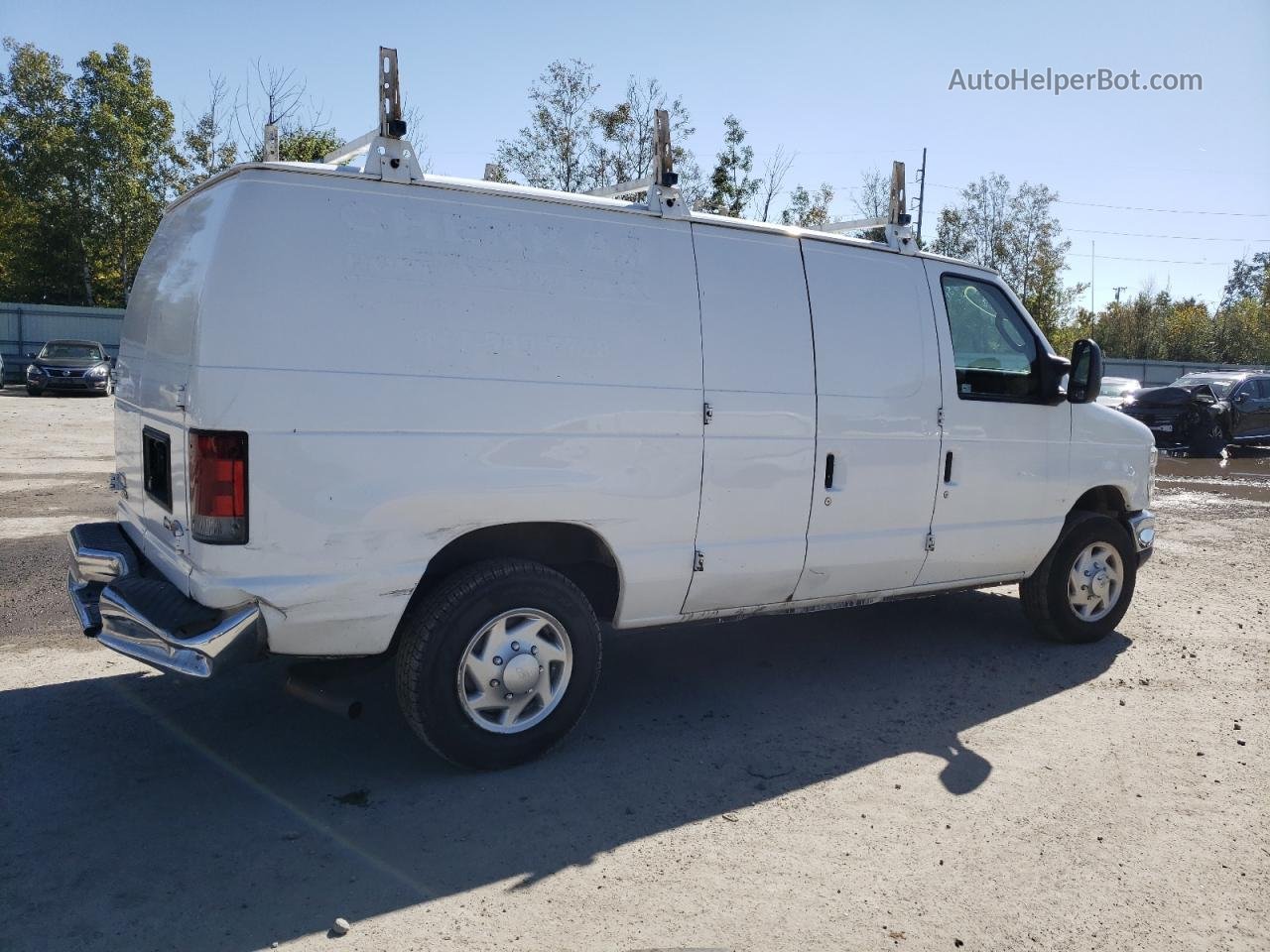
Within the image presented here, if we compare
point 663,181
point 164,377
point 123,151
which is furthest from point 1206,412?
point 123,151

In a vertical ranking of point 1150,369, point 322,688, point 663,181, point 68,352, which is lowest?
point 322,688

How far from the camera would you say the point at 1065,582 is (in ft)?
20.2

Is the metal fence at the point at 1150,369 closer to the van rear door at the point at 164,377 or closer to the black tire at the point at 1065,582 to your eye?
the black tire at the point at 1065,582

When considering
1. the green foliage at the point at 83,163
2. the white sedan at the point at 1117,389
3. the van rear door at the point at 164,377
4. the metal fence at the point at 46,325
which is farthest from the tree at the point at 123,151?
the van rear door at the point at 164,377

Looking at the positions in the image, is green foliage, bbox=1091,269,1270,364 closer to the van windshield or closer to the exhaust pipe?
the van windshield

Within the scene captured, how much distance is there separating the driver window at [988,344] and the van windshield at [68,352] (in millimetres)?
25345

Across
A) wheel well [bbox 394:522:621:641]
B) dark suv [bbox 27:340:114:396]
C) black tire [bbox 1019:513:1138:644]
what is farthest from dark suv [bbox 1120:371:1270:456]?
dark suv [bbox 27:340:114:396]

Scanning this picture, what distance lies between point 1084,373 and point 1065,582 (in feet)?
4.37

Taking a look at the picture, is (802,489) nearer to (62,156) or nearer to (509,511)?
(509,511)

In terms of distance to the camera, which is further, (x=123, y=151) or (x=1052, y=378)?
(x=123, y=151)

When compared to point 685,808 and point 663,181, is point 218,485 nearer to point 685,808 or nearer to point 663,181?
point 685,808

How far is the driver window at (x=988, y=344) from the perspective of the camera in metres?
5.51

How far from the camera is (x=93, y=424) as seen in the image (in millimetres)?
17969

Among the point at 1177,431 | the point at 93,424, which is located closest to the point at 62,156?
the point at 93,424
